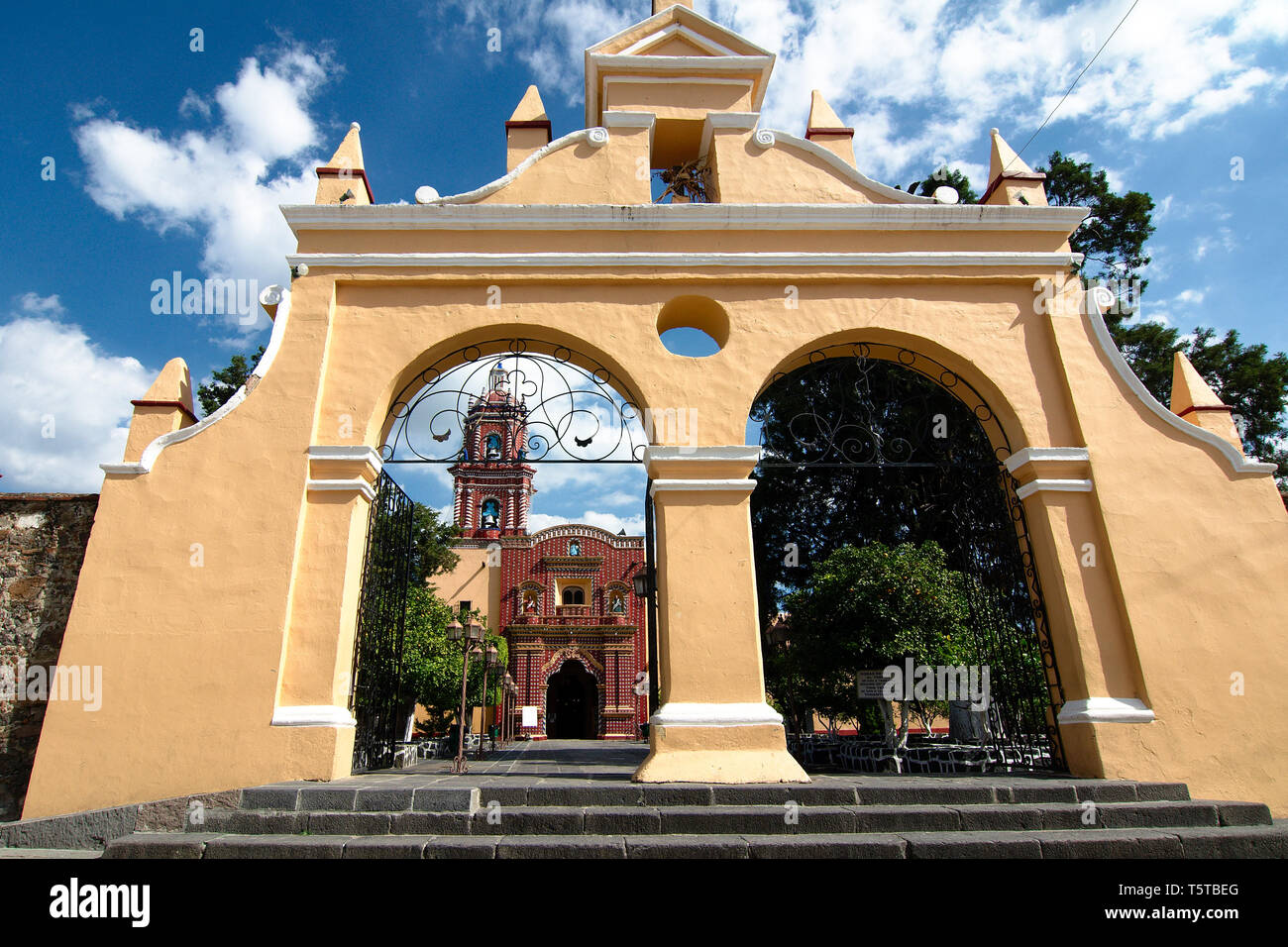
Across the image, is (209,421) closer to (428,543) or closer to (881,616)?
(881,616)

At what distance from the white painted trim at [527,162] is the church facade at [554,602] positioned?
864 inches

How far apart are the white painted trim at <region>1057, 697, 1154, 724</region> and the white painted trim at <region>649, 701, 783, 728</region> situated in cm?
230

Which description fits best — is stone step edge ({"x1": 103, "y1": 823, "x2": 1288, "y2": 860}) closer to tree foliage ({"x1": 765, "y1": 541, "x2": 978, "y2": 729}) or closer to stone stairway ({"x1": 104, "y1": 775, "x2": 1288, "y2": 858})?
stone stairway ({"x1": 104, "y1": 775, "x2": 1288, "y2": 858})

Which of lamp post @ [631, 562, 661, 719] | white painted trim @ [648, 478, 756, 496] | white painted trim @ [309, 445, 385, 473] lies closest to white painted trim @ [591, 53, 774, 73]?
white painted trim @ [648, 478, 756, 496]

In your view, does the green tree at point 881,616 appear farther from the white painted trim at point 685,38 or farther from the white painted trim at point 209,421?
the white painted trim at point 209,421

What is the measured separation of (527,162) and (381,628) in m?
4.51

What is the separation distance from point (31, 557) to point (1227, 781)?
931 centimetres

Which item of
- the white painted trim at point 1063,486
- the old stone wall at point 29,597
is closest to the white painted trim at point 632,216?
the white painted trim at point 1063,486

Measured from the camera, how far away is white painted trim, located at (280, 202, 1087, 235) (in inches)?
257

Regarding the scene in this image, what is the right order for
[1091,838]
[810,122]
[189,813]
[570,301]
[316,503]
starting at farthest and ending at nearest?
[810,122]
[570,301]
[316,503]
[189,813]
[1091,838]

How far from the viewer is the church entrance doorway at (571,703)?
100 ft
